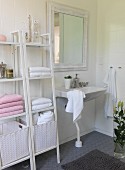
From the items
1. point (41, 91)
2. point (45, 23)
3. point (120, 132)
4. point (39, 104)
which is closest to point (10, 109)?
point (39, 104)

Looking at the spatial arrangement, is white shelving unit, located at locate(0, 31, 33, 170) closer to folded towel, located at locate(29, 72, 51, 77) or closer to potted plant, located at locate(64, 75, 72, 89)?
folded towel, located at locate(29, 72, 51, 77)

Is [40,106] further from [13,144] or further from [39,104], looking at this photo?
[13,144]

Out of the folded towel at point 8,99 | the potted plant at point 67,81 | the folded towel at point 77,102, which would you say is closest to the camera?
the folded towel at point 8,99

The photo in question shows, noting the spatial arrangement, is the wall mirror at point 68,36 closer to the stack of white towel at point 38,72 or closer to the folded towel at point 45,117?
the stack of white towel at point 38,72

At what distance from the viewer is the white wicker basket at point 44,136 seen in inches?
84.5

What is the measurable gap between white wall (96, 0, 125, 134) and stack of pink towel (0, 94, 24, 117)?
176 cm

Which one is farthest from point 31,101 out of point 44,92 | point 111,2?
point 111,2

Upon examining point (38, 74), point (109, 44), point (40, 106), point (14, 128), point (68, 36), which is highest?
point (68, 36)

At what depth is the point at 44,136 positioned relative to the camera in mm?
2209

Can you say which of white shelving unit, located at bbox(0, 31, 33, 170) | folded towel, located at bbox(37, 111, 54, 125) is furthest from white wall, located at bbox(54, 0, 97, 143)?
white shelving unit, located at bbox(0, 31, 33, 170)

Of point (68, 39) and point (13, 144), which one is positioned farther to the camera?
point (68, 39)

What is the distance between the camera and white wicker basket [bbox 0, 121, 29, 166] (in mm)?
1869

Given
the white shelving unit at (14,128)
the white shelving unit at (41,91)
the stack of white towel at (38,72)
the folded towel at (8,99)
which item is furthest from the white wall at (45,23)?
the folded towel at (8,99)

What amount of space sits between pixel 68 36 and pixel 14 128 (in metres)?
1.64
